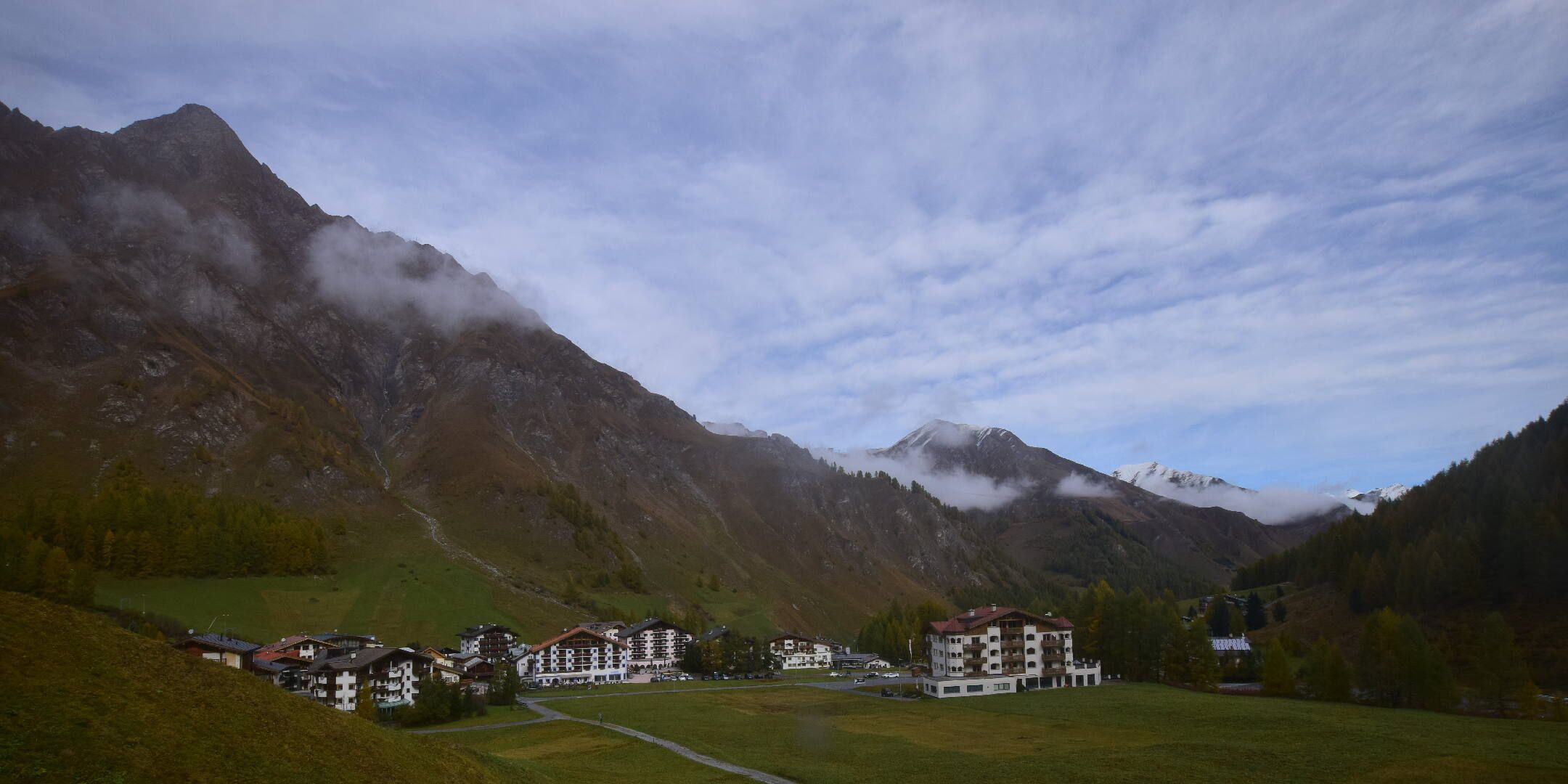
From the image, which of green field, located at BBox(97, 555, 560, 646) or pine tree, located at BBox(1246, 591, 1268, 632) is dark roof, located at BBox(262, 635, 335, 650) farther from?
pine tree, located at BBox(1246, 591, 1268, 632)

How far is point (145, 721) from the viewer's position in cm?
2622

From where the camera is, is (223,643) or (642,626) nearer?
(223,643)

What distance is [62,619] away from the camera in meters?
29.4

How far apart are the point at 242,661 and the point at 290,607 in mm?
49624

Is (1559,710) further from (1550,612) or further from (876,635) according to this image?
(876,635)

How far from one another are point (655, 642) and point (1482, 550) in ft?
428

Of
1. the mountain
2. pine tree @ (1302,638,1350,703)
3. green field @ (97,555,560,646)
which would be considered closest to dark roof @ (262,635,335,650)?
green field @ (97,555,560,646)

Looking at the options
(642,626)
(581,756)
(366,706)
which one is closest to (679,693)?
(366,706)

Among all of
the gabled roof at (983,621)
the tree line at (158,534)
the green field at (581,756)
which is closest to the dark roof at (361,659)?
the green field at (581,756)

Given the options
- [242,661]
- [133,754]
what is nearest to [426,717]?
[242,661]

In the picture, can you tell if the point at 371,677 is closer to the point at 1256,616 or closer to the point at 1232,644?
the point at 1232,644

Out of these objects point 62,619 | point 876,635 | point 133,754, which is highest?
point 62,619

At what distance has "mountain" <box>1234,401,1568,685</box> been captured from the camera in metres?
105

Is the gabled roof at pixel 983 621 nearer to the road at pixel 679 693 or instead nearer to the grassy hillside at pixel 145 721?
the road at pixel 679 693
